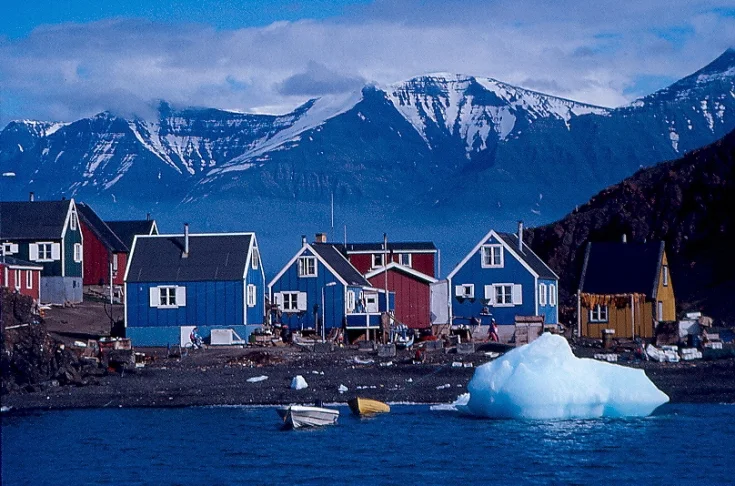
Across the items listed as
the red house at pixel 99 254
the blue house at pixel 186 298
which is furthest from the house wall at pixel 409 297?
the red house at pixel 99 254

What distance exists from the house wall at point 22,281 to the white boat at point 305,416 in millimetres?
26929

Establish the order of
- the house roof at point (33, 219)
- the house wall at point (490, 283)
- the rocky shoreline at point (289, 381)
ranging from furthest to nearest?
the house roof at point (33, 219), the house wall at point (490, 283), the rocky shoreline at point (289, 381)

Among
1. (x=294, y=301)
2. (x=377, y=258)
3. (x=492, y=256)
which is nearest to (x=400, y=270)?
(x=492, y=256)

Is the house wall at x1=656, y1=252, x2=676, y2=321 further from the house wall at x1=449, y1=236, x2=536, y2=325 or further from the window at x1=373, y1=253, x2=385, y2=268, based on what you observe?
the window at x1=373, y1=253, x2=385, y2=268

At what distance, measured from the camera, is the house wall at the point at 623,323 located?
225 feet

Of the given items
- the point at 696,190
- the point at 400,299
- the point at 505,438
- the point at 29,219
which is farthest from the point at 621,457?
the point at 696,190

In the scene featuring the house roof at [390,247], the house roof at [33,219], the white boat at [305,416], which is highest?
the house roof at [33,219]

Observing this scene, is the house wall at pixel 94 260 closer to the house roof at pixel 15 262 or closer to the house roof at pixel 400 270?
the house roof at pixel 15 262

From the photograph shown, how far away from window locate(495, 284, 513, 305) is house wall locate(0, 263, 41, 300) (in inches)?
913

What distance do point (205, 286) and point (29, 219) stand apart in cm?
1674

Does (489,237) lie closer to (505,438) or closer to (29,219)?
(29,219)

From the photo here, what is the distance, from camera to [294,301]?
66.8 m

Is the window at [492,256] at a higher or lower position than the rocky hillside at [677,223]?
lower

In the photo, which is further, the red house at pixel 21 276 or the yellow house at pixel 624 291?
the yellow house at pixel 624 291
